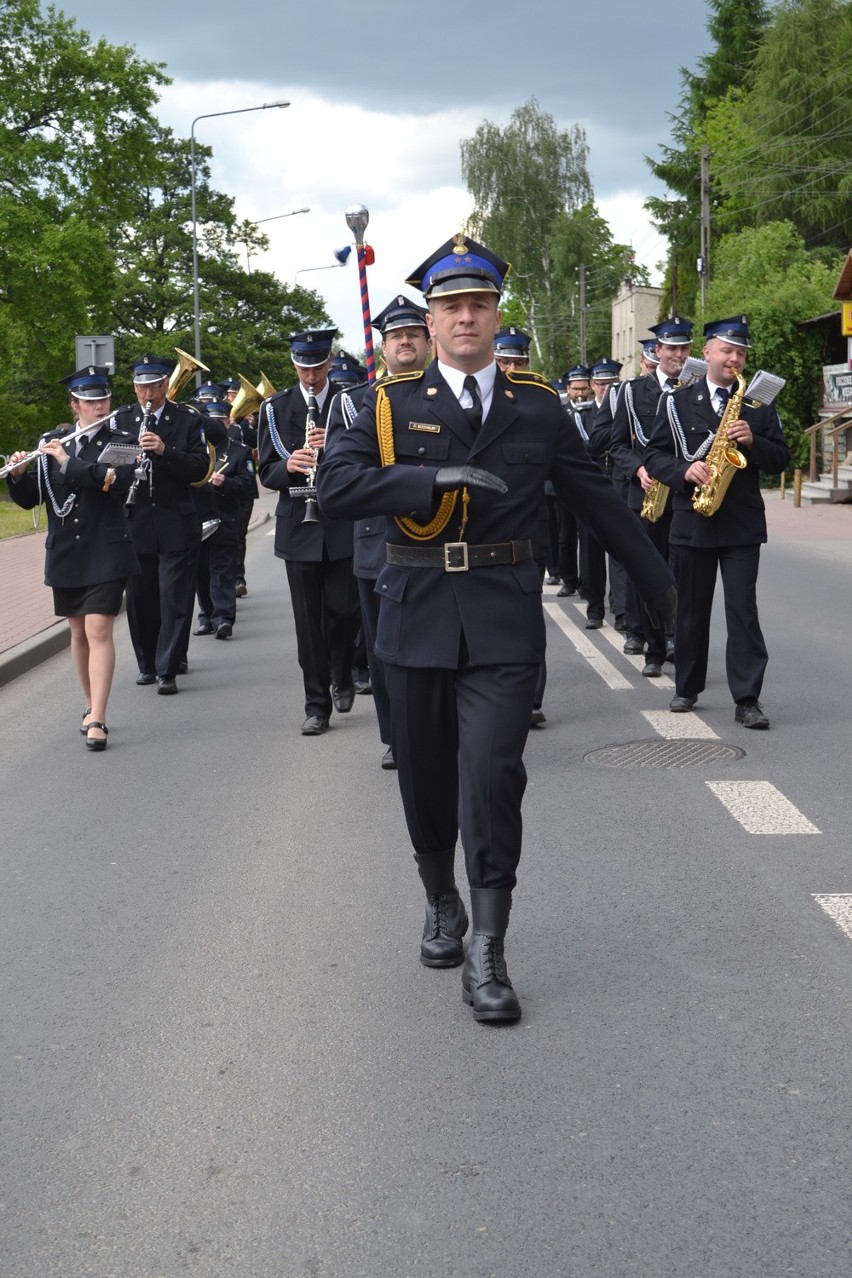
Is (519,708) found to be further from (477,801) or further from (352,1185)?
(352,1185)

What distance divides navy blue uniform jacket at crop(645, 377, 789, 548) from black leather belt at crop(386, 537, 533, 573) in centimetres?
423

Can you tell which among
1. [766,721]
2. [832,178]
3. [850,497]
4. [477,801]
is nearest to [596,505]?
[477,801]

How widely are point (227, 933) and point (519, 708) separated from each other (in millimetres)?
1372

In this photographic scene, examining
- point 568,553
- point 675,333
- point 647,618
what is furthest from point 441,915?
point 568,553

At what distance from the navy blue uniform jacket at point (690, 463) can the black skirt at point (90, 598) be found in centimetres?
295

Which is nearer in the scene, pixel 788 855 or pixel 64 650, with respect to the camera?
pixel 788 855

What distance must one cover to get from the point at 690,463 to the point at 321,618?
2.20 meters

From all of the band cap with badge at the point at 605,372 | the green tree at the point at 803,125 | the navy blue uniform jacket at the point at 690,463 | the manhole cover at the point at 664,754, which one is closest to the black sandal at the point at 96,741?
the manhole cover at the point at 664,754

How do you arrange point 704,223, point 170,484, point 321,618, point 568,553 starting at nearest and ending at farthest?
point 321,618
point 170,484
point 568,553
point 704,223

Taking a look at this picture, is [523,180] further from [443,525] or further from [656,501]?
[443,525]

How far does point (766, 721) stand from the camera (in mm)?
8719

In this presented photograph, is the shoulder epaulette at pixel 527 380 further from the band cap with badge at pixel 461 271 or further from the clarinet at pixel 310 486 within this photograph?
the clarinet at pixel 310 486

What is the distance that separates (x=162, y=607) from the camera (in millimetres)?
11086

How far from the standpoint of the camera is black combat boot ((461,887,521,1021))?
452cm
